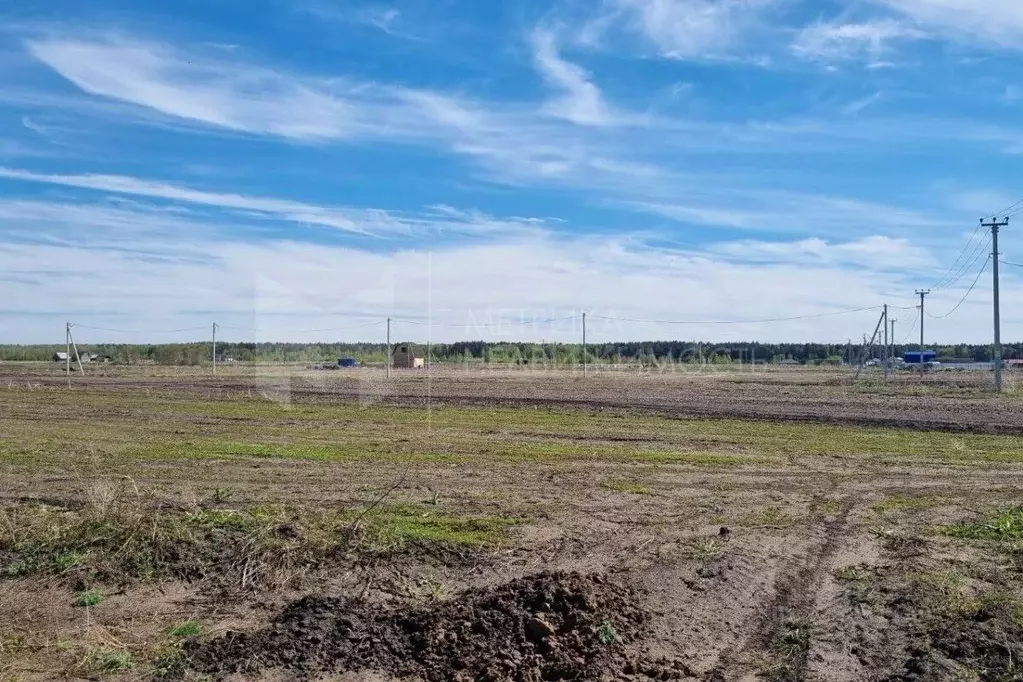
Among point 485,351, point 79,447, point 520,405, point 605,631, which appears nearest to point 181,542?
→ point 605,631

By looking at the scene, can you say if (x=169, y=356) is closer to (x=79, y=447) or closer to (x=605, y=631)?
(x=79, y=447)

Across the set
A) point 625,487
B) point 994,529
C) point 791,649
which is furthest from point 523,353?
point 791,649

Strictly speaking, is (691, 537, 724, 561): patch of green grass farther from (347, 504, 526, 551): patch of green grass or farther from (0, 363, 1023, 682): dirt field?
(347, 504, 526, 551): patch of green grass

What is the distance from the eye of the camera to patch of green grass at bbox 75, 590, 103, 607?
7.39 metres

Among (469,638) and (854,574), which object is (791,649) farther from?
(469,638)

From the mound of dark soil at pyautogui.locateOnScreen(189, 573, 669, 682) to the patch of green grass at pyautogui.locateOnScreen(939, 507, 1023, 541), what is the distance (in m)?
4.78

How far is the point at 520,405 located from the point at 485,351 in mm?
67974

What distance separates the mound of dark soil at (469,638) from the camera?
19.0ft

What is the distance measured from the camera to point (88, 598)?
7.44 metres

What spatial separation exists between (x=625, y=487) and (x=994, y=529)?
4661 mm

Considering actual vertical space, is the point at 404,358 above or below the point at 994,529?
above

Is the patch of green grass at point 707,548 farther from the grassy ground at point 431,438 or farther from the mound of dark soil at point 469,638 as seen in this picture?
the grassy ground at point 431,438

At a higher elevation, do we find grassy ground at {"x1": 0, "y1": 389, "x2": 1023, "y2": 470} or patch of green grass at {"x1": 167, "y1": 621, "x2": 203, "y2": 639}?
grassy ground at {"x1": 0, "y1": 389, "x2": 1023, "y2": 470}

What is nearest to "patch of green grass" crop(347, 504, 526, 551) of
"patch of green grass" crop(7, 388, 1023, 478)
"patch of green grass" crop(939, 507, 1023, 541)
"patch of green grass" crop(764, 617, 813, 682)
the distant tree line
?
"patch of green grass" crop(7, 388, 1023, 478)
